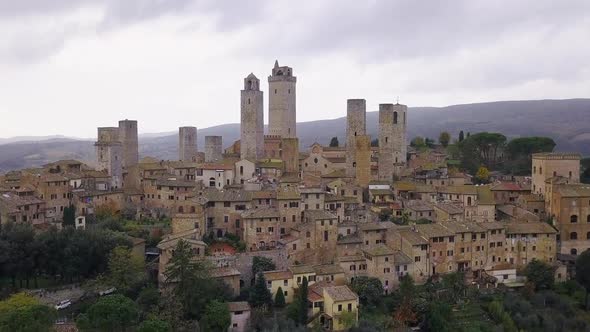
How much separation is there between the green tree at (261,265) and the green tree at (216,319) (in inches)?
147

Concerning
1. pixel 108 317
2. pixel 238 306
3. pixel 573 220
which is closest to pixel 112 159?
pixel 238 306

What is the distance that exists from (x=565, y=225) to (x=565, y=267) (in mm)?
2616

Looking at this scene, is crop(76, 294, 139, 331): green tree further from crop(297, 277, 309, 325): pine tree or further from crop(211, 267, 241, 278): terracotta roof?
crop(297, 277, 309, 325): pine tree

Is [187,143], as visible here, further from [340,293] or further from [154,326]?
[154,326]

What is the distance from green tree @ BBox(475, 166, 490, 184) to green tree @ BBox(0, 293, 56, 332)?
101 feet

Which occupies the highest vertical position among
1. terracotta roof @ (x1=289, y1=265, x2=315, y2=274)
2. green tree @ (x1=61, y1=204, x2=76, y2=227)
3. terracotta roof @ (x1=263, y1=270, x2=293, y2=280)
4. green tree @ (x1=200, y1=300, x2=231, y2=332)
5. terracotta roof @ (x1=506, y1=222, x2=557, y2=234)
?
green tree @ (x1=61, y1=204, x2=76, y2=227)

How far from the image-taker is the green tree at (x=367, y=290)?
28.2m

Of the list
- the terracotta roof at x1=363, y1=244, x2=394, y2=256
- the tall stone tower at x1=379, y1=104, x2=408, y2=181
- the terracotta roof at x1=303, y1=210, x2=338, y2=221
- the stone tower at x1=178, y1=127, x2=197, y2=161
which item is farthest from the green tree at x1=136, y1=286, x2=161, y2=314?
the stone tower at x1=178, y1=127, x2=197, y2=161

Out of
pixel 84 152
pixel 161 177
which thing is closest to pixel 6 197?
pixel 161 177

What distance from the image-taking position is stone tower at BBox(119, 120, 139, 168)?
46750 mm

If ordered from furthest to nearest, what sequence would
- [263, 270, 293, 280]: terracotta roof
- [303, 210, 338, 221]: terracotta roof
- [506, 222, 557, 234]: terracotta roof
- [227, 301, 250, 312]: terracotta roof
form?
[506, 222, 557, 234]: terracotta roof < [303, 210, 338, 221]: terracotta roof < [263, 270, 293, 280]: terracotta roof < [227, 301, 250, 312]: terracotta roof

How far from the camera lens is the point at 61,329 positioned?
949 inches

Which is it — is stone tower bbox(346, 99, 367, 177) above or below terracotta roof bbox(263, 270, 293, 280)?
above

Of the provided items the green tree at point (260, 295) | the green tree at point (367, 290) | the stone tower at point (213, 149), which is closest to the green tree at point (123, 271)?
the green tree at point (260, 295)
